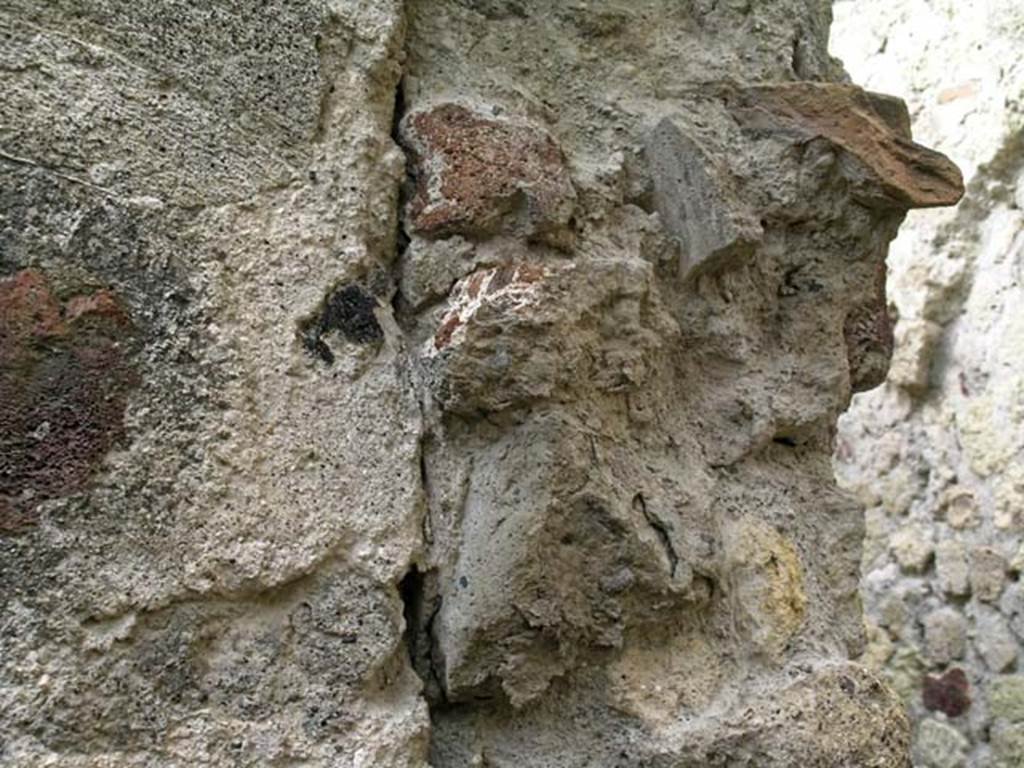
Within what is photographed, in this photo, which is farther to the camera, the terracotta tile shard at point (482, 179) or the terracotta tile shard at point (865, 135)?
the terracotta tile shard at point (865, 135)

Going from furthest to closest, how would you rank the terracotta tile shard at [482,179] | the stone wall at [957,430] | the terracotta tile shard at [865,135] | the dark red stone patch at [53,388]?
the stone wall at [957,430], the terracotta tile shard at [865,135], the terracotta tile shard at [482,179], the dark red stone patch at [53,388]

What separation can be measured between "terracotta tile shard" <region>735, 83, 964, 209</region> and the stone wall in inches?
56.5

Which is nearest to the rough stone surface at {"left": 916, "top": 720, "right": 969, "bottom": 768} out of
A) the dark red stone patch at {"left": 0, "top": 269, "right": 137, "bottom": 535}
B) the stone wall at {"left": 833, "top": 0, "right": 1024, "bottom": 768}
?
the stone wall at {"left": 833, "top": 0, "right": 1024, "bottom": 768}


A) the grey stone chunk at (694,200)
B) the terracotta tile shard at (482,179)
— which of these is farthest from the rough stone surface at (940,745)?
the terracotta tile shard at (482,179)

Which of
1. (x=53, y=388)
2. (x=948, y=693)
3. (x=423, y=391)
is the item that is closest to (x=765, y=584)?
(x=423, y=391)

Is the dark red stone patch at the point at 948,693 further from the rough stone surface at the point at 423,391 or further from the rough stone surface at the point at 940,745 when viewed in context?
the rough stone surface at the point at 423,391

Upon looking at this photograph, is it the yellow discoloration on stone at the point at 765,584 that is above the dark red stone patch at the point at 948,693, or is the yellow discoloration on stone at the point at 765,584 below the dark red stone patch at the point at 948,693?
above

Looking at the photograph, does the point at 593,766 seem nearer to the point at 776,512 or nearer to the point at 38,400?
the point at 776,512

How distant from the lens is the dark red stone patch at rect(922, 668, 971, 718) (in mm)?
2375

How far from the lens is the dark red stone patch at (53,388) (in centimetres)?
73

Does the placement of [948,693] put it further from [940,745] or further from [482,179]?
[482,179]

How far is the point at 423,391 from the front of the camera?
89cm

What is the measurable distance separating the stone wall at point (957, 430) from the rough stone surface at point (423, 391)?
4.82 ft

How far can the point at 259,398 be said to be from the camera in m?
0.82
